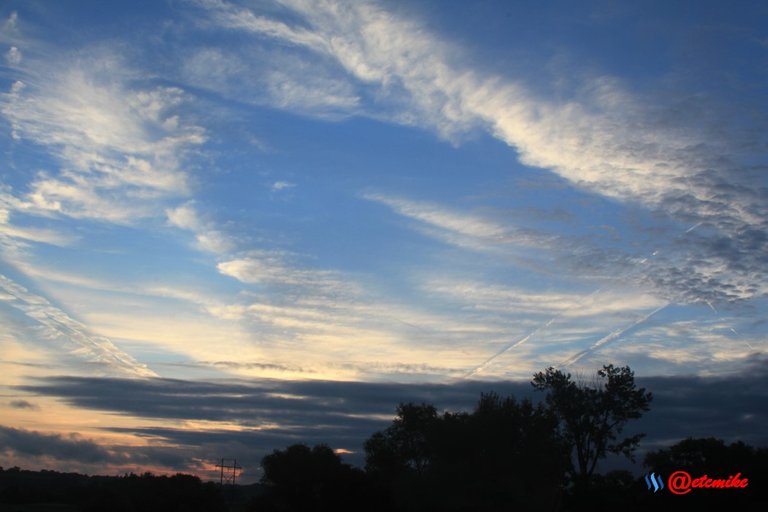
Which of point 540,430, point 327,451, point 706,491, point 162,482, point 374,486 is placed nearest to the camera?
point 706,491

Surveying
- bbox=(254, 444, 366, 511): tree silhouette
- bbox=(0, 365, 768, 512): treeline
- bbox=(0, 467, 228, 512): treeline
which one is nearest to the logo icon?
bbox=(0, 365, 768, 512): treeline

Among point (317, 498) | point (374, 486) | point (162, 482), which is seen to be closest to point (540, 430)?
point (374, 486)

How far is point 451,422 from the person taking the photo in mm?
64750

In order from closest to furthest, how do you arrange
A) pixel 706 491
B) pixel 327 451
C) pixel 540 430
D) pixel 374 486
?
pixel 706 491
pixel 540 430
pixel 374 486
pixel 327 451

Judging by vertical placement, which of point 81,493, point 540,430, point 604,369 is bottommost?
point 81,493

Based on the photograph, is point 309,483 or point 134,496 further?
point 134,496

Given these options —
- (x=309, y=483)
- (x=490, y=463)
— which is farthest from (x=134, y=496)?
(x=490, y=463)

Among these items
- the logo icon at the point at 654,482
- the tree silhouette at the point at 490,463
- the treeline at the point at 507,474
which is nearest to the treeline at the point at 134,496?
the treeline at the point at 507,474

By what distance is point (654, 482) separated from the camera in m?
A: 62.2

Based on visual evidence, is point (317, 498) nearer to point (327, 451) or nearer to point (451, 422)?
point (327, 451)

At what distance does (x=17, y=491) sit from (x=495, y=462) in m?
50.3

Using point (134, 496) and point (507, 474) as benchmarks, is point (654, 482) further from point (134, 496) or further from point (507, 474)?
point (134, 496)

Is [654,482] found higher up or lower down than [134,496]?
higher up

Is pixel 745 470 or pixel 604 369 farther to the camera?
pixel 604 369
